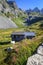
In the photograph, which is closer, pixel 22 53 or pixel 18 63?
pixel 18 63

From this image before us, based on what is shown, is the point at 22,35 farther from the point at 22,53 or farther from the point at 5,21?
the point at 5,21

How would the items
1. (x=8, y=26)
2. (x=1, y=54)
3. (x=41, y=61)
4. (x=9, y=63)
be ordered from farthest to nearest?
(x=8, y=26)
(x=1, y=54)
(x=9, y=63)
(x=41, y=61)

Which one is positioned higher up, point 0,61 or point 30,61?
point 30,61

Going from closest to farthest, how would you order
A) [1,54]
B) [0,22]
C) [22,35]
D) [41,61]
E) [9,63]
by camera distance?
[41,61]
[9,63]
[1,54]
[22,35]
[0,22]

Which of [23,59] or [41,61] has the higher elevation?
[41,61]

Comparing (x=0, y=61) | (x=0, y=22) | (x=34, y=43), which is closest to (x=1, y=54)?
(x=0, y=61)

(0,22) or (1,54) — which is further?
(0,22)

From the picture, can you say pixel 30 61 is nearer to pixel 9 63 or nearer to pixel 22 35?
pixel 9 63

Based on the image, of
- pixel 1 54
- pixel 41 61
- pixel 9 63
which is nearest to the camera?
pixel 41 61

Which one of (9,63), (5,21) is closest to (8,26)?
(5,21)
